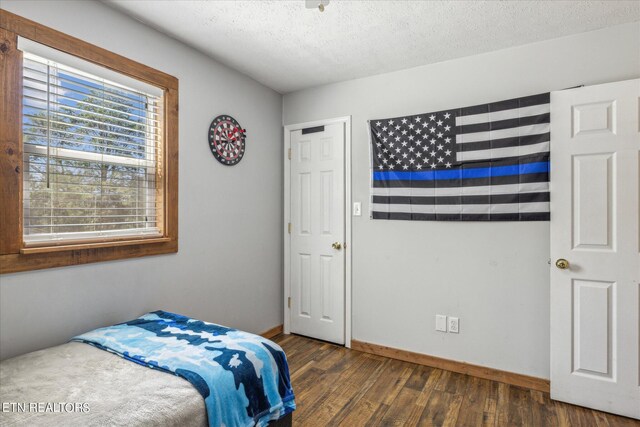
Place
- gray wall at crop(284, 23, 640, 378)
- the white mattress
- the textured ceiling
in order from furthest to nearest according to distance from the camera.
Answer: gray wall at crop(284, 23, 640, 378) < the textured ceiling < the white mattress

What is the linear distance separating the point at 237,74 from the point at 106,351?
234cm

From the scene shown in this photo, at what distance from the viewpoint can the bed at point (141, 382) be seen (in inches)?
48.2

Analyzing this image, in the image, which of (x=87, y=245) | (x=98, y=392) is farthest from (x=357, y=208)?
(x=98, y=392)

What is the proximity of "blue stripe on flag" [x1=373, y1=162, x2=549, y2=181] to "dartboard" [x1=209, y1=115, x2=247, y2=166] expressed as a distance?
123 centimetres

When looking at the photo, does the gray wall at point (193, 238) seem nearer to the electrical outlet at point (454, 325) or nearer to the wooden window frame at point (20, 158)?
the wooden window frame at point (20, 158)

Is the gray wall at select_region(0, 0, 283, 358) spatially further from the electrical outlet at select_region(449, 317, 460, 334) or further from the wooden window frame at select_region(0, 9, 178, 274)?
the electrical outlet at select_region(449, 317, 460, 334)

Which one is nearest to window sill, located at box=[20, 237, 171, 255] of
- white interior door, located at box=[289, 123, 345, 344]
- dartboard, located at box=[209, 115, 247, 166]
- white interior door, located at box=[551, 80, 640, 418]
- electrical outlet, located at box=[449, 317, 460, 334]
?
dartboard, located at box=[209, 115, 247, 166]

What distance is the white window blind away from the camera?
5.77 feet

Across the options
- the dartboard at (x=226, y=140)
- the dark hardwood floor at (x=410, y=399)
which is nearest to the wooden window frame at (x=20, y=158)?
the dartboard at (x=226, y=140)

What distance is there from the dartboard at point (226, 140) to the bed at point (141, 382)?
1414 millimetres

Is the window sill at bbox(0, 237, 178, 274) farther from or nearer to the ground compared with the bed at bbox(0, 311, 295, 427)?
farther from the ground

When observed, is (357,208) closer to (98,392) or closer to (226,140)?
(226,140)

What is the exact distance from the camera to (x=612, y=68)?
223 cm

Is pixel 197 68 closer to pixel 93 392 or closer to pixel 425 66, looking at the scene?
pixel 425 66
